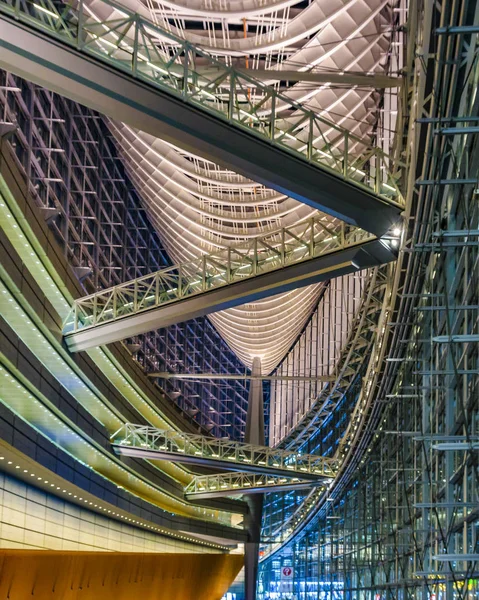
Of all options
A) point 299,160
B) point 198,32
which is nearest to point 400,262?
point 299,160

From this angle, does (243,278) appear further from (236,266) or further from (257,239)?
(236,266)

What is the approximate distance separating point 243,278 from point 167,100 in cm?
1022

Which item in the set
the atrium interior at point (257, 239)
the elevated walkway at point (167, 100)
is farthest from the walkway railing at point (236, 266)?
the elevated walkway at point (167, 100)

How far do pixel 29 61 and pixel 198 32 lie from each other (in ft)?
66.7

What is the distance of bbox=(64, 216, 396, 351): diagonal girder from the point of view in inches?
986

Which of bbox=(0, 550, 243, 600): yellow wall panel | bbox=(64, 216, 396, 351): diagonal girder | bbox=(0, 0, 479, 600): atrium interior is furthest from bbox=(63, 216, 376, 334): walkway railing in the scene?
bbox=(0, 550, 243, 600): yellow wall panel

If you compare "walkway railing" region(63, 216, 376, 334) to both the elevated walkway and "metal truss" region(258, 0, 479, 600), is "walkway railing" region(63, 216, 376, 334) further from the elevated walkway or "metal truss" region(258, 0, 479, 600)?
the elevated walkway

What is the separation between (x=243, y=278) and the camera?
93.9 feet

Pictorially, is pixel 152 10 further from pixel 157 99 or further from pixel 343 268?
pixel 157 99

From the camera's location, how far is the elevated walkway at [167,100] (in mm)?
17828

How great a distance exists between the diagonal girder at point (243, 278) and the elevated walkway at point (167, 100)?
7.82 feet

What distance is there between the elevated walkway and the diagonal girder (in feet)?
7.82

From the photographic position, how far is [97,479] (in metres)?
42.3

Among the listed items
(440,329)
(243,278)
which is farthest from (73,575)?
(440,329)
